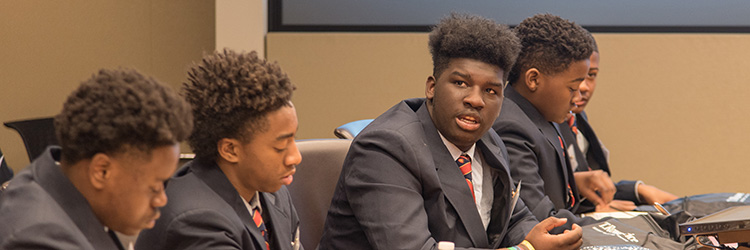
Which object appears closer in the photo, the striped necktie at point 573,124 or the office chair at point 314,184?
the office chair at point 314,184

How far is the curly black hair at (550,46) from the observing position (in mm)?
2535

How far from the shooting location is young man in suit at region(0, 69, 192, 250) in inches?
43.9

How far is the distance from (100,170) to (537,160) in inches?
63.1

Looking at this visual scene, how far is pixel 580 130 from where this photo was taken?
10.4 feet

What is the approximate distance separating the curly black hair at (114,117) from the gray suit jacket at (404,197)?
0.71 metres

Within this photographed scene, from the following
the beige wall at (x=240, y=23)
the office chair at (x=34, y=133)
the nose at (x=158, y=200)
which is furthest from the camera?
the beige wall at (x=240, y=23)

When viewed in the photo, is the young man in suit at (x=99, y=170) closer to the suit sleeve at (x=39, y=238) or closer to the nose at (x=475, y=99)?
the suit sleeve at (x=39, y=238)

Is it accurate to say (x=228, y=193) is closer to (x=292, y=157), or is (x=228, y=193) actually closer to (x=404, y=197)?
(x=292, y=157)

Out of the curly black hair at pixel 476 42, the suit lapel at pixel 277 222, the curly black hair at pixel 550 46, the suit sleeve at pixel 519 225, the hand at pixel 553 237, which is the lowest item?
the suit sleeve at pixel 519 225

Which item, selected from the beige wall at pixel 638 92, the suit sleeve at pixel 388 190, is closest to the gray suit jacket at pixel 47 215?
the suit sleeve at pixel 388 190

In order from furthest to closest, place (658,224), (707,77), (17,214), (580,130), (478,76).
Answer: (707,77)
(580,130)
(658,224)
(478,76)
(17,214)

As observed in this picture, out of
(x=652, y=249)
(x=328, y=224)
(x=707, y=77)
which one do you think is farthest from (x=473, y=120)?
(x=707, y=77)

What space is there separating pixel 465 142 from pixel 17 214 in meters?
1.21

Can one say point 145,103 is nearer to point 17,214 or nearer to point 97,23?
point 17,214
